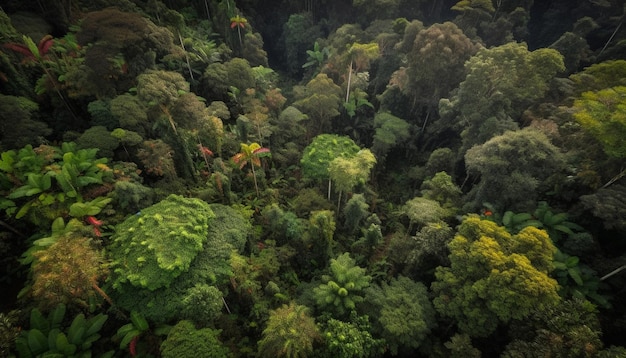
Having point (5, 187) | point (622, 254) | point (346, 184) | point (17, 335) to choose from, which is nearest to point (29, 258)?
point (17, 335)

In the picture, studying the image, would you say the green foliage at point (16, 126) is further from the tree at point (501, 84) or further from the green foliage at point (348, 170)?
the tree at point (501, 84)

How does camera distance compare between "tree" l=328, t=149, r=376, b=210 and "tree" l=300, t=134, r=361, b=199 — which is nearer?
"tree" l=328, t=149, r=376, b=210

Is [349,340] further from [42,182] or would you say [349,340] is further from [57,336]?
[42,182]

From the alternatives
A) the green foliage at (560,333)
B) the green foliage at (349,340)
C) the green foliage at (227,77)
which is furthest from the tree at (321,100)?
the green foliage at (560,333)

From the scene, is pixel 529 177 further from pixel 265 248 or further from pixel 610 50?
pixel 610 50

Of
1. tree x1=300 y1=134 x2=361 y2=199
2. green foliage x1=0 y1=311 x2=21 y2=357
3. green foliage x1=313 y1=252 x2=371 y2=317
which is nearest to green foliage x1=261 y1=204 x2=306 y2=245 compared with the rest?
green foliage x1=313 y1=252 x2=371 y2=317

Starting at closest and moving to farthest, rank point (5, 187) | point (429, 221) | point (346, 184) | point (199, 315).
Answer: point (199, 315) < point (5, 187) < point (429, 221) < point (346, 184)

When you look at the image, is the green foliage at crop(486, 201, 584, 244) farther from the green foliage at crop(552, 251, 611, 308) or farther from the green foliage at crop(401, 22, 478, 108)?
the green foliage at crop(401, 22, 478, 108)
